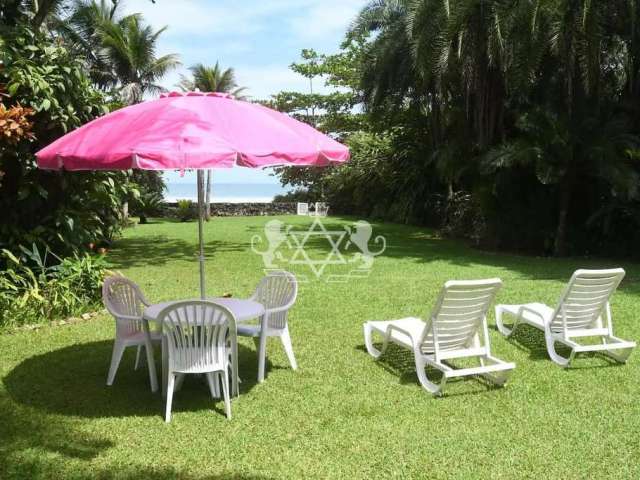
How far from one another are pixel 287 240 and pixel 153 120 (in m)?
14.1

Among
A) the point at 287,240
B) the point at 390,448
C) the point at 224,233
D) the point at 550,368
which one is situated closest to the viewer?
the point at 390,448

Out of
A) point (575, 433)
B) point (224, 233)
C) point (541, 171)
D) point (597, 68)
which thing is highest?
point (597, 68)

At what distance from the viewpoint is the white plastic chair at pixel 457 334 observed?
5.16 m

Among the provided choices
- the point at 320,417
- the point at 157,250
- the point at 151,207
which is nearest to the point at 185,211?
the point at 151,207

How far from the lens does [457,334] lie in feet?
18.1

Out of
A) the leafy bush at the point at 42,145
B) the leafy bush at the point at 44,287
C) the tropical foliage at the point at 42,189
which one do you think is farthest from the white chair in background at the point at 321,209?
the leafy bush at the point at 44,287

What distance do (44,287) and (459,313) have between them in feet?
18.7

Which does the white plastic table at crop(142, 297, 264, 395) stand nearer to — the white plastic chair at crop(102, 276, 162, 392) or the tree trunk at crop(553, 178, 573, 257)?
the white plastic chair at crop(102, 276, 162, 392)

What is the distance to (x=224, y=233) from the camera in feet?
72.2

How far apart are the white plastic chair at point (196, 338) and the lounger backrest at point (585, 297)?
3.54 m

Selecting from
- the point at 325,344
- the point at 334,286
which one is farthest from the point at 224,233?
the point at 325,344

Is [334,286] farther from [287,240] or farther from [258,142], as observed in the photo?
[287,240]

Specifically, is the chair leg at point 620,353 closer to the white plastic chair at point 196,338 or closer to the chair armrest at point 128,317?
the white plastic chair at point 196,338

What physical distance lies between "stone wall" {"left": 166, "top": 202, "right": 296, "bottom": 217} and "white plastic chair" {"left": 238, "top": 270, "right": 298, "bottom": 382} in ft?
95.6
